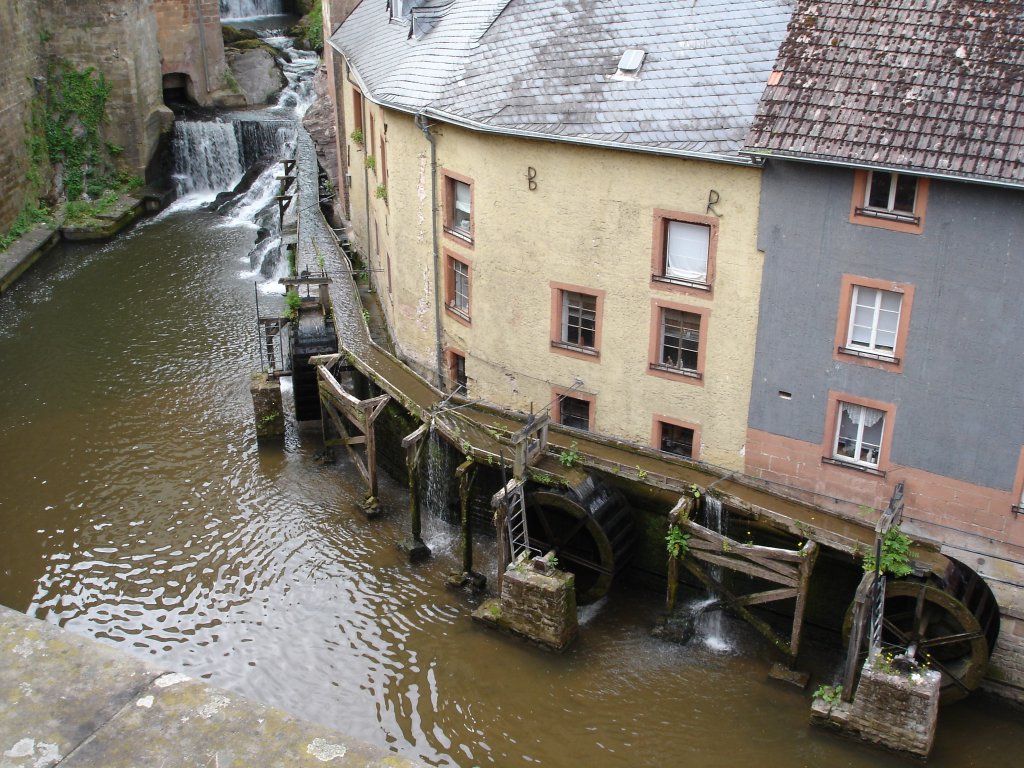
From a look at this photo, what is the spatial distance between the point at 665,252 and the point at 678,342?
1745mm

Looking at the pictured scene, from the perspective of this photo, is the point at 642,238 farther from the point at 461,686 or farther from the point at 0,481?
the point at 0,481

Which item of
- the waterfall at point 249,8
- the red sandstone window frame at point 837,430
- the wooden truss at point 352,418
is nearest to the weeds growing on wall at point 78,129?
the waterfall at point 249,8

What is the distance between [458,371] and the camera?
23.8m

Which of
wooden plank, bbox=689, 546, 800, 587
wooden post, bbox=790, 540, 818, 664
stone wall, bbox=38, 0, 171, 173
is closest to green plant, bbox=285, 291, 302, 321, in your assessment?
wooden plank, bbox=689, 546, 800, 587

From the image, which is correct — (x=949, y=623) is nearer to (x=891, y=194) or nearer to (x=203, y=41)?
(x=891, y=194)

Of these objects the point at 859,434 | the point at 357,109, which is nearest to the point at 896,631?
the point at 859,434

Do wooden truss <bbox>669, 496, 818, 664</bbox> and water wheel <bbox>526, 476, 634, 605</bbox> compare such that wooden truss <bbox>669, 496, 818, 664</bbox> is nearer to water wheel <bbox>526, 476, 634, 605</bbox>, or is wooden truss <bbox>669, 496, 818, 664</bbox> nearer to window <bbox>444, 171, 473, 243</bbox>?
water wheel <bbox>526, 476, 634, 605</bbox>

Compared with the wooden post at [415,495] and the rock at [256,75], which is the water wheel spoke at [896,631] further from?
the rock at [256,75]

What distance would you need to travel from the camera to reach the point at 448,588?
19.9 meters

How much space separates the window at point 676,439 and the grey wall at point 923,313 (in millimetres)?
2265

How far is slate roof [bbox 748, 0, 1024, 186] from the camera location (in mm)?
15523

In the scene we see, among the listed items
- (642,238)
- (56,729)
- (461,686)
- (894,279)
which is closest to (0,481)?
(461,686)

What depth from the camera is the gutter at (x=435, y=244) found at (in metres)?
21.6

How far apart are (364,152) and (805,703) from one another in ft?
64.2
